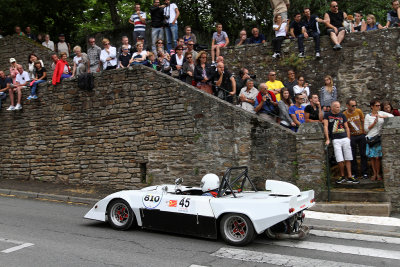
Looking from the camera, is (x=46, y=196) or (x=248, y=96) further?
(x=46, y=196)

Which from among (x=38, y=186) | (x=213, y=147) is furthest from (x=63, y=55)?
(x=213, y=147)

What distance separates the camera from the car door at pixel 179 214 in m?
7.83

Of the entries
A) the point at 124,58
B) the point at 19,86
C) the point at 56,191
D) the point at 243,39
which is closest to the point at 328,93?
the point at 243,39

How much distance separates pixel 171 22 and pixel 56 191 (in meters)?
7.47

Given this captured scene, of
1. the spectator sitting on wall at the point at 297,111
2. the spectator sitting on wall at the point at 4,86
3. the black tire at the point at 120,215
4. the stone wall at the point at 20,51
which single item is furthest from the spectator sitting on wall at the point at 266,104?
the stone wall at the point at 20,51

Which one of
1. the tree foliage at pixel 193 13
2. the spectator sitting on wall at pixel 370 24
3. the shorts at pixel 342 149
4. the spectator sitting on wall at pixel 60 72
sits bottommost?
the shorts at pixel 342 149

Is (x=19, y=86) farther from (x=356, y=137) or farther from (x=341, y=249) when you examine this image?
(x=341, y=249)

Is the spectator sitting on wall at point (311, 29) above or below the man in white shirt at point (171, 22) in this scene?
below

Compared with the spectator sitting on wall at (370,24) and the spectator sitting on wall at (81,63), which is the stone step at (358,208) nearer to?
the spectator sitting on wall at (370,24)

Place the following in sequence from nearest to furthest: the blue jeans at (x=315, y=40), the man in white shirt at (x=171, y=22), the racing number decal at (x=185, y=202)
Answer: the racing number decal at (x=185, y=202) < the blue jeans at (x=315, y=40) < the man in white shirt at (x=171, y=22)

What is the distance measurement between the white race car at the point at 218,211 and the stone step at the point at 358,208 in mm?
2300

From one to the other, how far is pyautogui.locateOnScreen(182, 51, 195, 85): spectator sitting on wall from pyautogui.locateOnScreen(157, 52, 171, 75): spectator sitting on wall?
3.31 feet

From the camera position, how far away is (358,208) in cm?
986

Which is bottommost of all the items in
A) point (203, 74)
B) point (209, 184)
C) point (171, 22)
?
point (209, 184)
